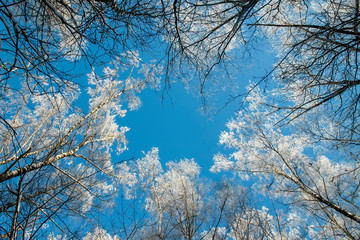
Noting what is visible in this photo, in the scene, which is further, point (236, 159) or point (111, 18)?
point (236, 159)

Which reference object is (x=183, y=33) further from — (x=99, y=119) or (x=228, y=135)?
(x=228, y=135)

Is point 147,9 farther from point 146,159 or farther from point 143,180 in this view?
point 146,159

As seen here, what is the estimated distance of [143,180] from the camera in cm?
582

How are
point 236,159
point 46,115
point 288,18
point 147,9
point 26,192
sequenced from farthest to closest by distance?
point 236,159 < point 46,115 < point 288,18 < point 26,192 < point 147,9

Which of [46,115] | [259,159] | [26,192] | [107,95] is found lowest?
[26,192]

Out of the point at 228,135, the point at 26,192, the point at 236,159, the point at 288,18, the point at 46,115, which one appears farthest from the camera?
the point at 228,135

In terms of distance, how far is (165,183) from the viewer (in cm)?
626

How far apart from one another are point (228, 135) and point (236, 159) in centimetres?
92

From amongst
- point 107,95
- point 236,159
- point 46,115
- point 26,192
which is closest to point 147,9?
point 26,192

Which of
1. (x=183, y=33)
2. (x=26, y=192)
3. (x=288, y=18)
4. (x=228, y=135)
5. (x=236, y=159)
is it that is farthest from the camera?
(x=228, y=135)

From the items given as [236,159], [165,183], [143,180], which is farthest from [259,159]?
[143,180]

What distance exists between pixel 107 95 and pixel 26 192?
3.82 meters

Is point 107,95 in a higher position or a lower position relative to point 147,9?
higher

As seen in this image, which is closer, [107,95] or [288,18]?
[288,18]
